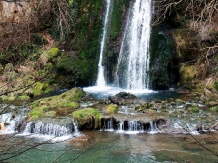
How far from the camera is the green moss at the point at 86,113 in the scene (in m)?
9.99

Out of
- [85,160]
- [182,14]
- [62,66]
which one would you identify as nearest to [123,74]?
[62,66]

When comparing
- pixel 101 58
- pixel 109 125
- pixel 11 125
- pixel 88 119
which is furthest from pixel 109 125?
pixel 101 58

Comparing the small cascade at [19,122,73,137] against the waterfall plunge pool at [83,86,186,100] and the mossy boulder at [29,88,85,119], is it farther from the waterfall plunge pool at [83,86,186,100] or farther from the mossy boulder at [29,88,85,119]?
the waterfall plunge pool at [83,86,186,100]

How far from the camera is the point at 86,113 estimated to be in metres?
10.2

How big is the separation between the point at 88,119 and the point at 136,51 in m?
6.97

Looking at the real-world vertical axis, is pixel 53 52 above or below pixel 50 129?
above

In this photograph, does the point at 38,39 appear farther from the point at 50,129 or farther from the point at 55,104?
the point at 50,129

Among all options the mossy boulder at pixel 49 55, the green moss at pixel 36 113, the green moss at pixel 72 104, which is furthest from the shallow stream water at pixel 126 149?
the mossy boulder at pixel 49 55

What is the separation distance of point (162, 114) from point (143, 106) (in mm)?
965

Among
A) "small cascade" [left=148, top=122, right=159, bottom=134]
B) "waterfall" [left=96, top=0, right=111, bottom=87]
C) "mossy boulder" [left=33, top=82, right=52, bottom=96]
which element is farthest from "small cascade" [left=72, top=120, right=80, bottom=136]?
"waterfall" [left=96, top=0, right=111, bottom=87]

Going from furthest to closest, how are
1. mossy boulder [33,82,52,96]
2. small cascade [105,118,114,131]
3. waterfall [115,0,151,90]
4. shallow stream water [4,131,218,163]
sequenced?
waterfall [115,0,151,90], mossy boulder [33,82,52,96], small cascade [105,118,114,131], shallow stream water [4,131,218,163]

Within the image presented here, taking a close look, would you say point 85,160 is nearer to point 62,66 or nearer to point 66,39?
point 62,66

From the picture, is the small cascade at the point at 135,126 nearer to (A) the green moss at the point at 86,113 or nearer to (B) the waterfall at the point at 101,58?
(A) the green moss at the point at 86,113

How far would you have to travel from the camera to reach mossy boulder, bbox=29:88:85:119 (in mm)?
10545
